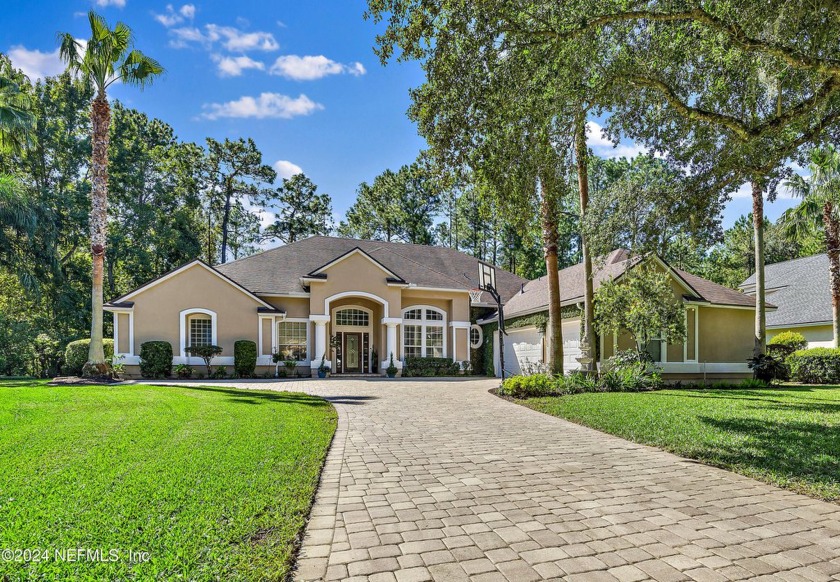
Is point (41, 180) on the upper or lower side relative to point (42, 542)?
upper

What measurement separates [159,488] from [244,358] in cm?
1641

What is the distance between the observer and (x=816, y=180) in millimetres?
20891

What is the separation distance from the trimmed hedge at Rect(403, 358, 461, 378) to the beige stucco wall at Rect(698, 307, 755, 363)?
10663mm

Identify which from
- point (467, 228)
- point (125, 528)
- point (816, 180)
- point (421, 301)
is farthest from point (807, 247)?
point (125, 528)

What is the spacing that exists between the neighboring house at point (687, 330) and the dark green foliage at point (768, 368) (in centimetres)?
198

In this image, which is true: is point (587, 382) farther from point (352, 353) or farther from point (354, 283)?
point (352, 353)

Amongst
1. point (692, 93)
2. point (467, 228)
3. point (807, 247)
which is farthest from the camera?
point (467, 228)

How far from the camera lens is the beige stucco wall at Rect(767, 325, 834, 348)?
72.2 feet

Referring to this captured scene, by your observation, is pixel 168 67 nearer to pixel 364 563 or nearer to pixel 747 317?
pixel 364 563

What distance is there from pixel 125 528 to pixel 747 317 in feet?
80.6

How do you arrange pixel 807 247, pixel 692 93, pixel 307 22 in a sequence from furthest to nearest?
pixel 807 247
pixel 307 22
pixel 692 93

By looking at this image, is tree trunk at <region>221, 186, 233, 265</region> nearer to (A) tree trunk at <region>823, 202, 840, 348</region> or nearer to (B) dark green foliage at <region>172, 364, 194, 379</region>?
(B) dark green foliage at <region>172, 364, 194, 379</region>

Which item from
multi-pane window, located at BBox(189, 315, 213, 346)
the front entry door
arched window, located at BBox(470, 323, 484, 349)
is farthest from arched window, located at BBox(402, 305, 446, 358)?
multi-pane window, located at BBox(189, 315, 213, 346)

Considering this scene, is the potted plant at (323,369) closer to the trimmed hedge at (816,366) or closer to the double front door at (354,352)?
the double front door at (354,352)
